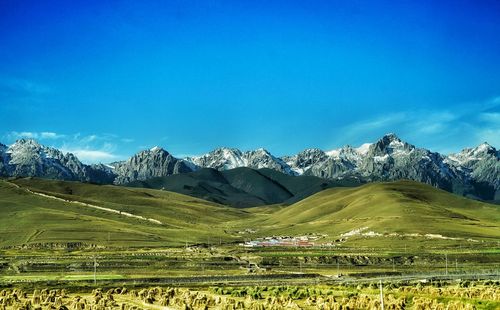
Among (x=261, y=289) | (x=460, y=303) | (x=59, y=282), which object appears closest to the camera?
(x=460, y=303)

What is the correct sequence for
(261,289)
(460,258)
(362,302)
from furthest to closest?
(460,258)
(261,289)
(362,302)

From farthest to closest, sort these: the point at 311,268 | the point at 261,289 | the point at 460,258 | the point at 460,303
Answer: the point at 460,258 → the point at 311,268 → the point at 261,289 → the point at 460,303

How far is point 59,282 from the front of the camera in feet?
424

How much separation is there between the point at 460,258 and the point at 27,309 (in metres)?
137

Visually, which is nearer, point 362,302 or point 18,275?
point 362,302

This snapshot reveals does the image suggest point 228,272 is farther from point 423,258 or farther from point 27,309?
point 27,309

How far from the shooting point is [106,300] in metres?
90.8

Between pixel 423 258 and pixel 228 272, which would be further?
pixel 423 258

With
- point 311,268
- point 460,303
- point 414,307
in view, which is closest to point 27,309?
point 414,307

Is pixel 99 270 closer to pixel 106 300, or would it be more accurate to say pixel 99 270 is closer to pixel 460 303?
pixel 106 300

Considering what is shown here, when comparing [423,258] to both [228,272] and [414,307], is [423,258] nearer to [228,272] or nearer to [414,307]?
[228,272]

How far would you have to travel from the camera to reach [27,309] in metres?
82.4

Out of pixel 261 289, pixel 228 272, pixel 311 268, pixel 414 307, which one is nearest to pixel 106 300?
pixel 261 289

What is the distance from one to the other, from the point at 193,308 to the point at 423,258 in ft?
402
